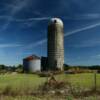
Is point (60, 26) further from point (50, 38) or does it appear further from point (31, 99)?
point (31, 99)

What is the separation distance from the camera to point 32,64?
204 ft

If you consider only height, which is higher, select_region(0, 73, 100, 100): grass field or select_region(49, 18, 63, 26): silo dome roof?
select_region(49, 18, 63, 26): silo dome roof

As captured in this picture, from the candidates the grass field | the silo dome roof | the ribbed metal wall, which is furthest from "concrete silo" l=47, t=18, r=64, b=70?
the grass field

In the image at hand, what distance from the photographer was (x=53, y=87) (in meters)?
15.9

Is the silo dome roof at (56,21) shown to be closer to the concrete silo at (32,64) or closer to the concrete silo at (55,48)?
the concrete silo at (55,48)

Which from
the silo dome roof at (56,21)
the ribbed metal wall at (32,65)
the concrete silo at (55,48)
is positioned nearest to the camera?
the concrete silo at (55,48)

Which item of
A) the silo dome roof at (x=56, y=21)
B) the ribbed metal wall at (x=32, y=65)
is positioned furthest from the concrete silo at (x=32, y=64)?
the silo dome roof at (x=56, y=21)

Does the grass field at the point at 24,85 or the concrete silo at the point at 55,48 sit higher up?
the concrete silo at the point at 55,48

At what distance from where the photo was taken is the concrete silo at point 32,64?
62000mm

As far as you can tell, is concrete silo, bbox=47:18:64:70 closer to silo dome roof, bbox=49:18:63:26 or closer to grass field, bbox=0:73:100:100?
silo dome roof, bbox=49:18:63:26

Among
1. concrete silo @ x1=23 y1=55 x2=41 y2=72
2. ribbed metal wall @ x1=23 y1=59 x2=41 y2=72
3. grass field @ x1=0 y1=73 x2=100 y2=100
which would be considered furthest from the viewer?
concrete silo @ x1=23 y1=55 x2=41 y2=72

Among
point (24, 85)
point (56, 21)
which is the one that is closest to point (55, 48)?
point (56, 21)

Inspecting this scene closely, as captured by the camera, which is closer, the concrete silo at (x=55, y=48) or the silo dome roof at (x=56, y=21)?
the concrete silo at (x=55, y=48)

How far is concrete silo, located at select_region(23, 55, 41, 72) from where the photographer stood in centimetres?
6200
